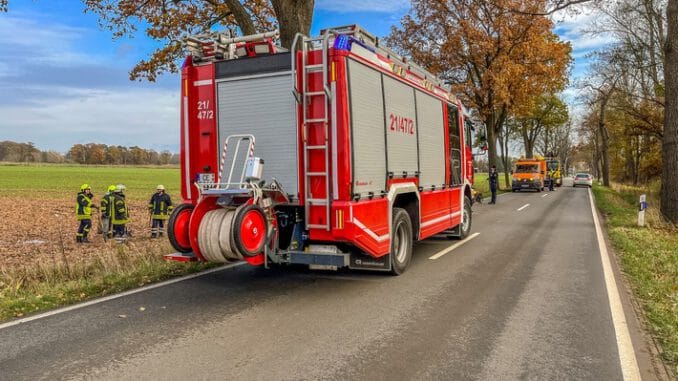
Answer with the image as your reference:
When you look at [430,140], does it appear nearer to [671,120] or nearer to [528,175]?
[671,120]

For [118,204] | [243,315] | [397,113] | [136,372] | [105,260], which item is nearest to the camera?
[136,372]

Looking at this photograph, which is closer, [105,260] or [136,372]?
[136,372]

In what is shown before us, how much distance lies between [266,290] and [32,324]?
8.52 ft

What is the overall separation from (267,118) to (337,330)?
2950 mm

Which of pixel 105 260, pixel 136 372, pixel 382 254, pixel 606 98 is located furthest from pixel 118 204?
pixel 606 98

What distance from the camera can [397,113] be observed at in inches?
281

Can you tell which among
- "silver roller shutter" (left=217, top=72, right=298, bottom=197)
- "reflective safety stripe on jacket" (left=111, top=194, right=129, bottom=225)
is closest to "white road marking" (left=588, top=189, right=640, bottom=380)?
"silver roller shutter" (left=217, top=72, right=298, bottom=197)

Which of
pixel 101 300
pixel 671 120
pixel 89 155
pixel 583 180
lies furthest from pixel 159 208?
pixel 89 155

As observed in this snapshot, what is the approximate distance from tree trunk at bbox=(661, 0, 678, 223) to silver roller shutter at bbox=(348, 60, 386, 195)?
1062 centimetres

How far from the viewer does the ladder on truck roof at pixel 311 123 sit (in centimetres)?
583

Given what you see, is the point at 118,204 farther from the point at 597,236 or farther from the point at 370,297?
the point at 597,236

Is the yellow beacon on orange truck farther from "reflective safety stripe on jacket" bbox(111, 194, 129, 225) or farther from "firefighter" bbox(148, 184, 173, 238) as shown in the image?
"reflective safety stripe on jacket" bbox(111, 194, 129, 225)

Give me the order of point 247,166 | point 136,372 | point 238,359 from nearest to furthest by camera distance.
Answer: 1. point 136,372
2. point 238,359
3. point 247,166

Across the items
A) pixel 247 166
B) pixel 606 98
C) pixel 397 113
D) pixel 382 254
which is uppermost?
pixel 606 98
